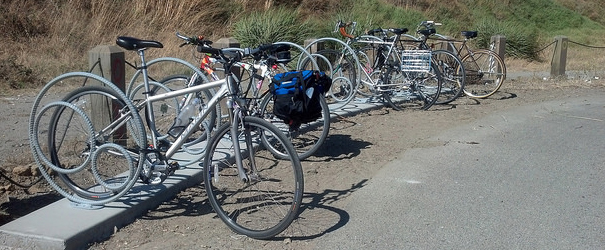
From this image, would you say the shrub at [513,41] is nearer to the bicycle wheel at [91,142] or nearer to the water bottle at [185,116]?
the water bottle at [185,116]

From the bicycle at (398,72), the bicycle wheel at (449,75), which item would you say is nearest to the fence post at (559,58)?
the bicycle wheel at (449,75)

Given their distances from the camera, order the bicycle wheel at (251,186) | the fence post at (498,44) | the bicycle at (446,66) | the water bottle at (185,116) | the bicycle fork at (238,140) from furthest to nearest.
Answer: the fence post at (498,44), the bicycle at (446,66), the water bottle at (185,116), the bicycle fork at (238,140), the bicycle wheel at (251,186)

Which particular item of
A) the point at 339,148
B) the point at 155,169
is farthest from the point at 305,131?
the point at 155,169

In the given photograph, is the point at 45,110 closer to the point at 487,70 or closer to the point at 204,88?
the point at 204,88

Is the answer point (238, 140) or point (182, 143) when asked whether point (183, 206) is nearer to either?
point (182, 143)

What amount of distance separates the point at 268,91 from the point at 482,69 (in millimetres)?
6569

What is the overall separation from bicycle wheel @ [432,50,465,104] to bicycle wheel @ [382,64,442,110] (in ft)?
1.48

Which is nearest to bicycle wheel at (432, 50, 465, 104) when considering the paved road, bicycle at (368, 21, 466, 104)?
bicycle at (368, 21, 466, 104)

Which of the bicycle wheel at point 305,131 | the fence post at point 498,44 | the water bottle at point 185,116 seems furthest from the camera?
the fence post at point 498,44

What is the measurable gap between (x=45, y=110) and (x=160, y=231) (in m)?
A: 1.21

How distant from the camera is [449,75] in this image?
1069 cm

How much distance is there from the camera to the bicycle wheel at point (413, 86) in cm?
970

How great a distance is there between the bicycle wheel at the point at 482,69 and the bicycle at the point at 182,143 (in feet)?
22.3

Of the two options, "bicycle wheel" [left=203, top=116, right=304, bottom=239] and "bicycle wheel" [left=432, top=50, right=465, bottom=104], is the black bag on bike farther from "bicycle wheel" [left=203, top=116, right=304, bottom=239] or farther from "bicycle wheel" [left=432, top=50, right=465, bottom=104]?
"bicycle wheel" [left=432, top=50, right=465, bottom=104]
